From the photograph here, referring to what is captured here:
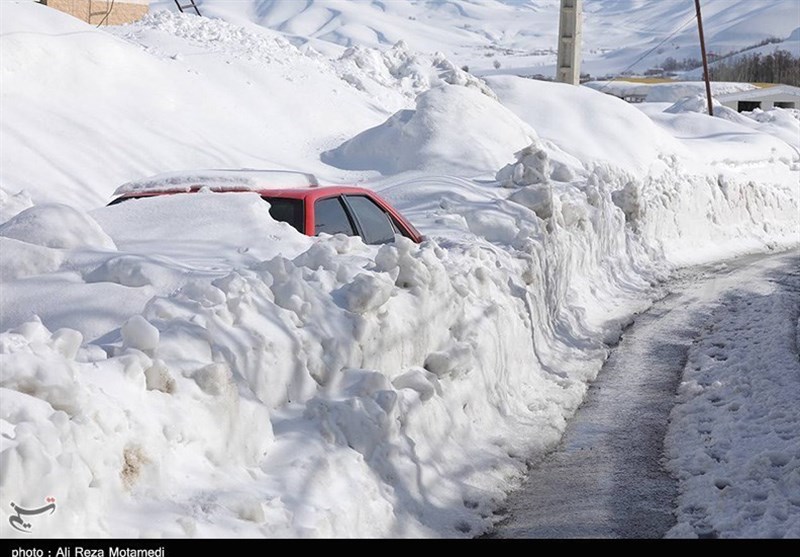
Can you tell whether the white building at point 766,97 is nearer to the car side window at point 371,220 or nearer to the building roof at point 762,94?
the building roof at point 762,94

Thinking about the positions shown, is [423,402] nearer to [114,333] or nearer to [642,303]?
[114,333]

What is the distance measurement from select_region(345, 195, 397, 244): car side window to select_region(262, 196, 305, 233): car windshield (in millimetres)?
544

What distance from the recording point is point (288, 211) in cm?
942

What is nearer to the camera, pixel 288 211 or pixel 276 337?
pixel 276 337

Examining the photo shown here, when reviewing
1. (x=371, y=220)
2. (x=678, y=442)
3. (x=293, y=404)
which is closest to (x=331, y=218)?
(x=371, y=220)

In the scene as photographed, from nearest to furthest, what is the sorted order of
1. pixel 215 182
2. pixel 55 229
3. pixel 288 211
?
Result: pixel 55 229, pixel 288 211, pixel 215 182

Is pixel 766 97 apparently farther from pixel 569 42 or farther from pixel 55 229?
pixel 55 229

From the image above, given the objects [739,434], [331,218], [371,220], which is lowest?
[739,434]

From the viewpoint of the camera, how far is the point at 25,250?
23.1 ft

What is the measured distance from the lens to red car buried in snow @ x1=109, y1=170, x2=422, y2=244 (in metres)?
9.43

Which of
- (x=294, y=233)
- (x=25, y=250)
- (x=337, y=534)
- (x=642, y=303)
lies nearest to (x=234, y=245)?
(x=294, y=233)

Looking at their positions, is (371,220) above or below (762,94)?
above

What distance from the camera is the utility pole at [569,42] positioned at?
33.1 meters

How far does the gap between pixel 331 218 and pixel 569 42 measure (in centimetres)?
2550
